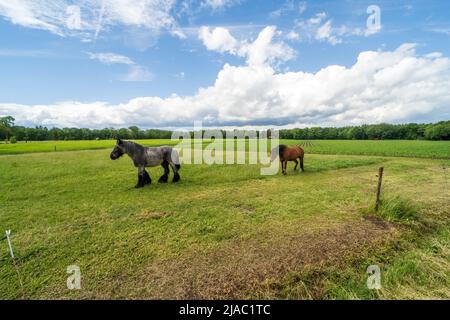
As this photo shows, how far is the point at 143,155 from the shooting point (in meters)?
8.20

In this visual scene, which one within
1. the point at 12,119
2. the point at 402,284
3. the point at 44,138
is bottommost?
the point at 402,284

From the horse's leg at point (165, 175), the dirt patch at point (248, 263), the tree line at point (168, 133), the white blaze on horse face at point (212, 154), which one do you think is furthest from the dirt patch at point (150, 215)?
the tree line at point (168, 133)

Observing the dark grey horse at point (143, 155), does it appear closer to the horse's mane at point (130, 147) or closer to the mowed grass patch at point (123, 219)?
the horse's mane at point (130, 147)

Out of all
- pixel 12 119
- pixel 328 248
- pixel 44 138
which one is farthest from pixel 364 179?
pixel 12 119

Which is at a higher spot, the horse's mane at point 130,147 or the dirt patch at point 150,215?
the horse's mane at point 130,147

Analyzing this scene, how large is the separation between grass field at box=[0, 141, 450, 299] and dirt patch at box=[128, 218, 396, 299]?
2cm

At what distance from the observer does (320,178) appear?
32.0ft

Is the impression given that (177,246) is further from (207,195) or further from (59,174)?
(59,174)

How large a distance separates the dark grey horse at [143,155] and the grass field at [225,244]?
1.15 meters

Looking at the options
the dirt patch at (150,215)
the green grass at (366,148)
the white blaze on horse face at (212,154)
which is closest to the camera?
the dirt patch at (150,215)

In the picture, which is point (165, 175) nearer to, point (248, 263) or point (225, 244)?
point (225, 244)

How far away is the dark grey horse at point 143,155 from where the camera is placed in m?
8.08

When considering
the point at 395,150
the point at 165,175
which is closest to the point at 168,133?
the point at 395,150

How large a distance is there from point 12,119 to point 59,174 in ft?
311
